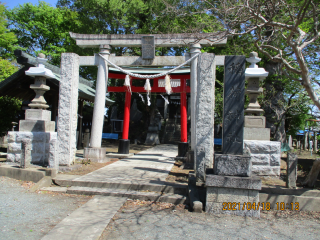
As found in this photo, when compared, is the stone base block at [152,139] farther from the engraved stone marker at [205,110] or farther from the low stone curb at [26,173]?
the engraved stone marker at [205,110]

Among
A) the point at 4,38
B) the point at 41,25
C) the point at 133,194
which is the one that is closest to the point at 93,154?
the point at 133,194

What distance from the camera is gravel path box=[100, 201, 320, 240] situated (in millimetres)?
3459

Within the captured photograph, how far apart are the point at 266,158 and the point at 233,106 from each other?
285 cm

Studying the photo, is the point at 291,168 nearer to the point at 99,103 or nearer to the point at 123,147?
the point at 99,103

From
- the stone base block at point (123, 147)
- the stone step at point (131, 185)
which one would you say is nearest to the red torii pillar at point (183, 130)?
the stone base block at point (123, 147)

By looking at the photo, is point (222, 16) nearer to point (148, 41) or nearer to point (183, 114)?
point (148, 41)

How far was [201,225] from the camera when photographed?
12.4 ft

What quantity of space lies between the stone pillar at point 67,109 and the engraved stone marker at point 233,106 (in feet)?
15.6

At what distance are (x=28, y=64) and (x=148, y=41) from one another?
4.57 m

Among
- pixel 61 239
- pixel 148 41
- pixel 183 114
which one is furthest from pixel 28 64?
pixel 61 239

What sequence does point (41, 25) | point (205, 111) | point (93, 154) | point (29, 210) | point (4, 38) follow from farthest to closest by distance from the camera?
point (41, 25)
point (4, 38)
point (93, 154)
point (205, 111)
point (29, 210)

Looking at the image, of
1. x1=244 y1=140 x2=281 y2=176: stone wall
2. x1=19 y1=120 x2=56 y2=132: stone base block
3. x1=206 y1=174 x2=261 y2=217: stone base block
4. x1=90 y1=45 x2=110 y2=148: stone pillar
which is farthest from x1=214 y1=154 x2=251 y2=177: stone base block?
x1=19 y1=120 x2=56 y2=132: stone base block

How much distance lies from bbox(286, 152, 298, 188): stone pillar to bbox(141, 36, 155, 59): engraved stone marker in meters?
5.47

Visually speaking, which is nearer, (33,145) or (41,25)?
(33,145)
